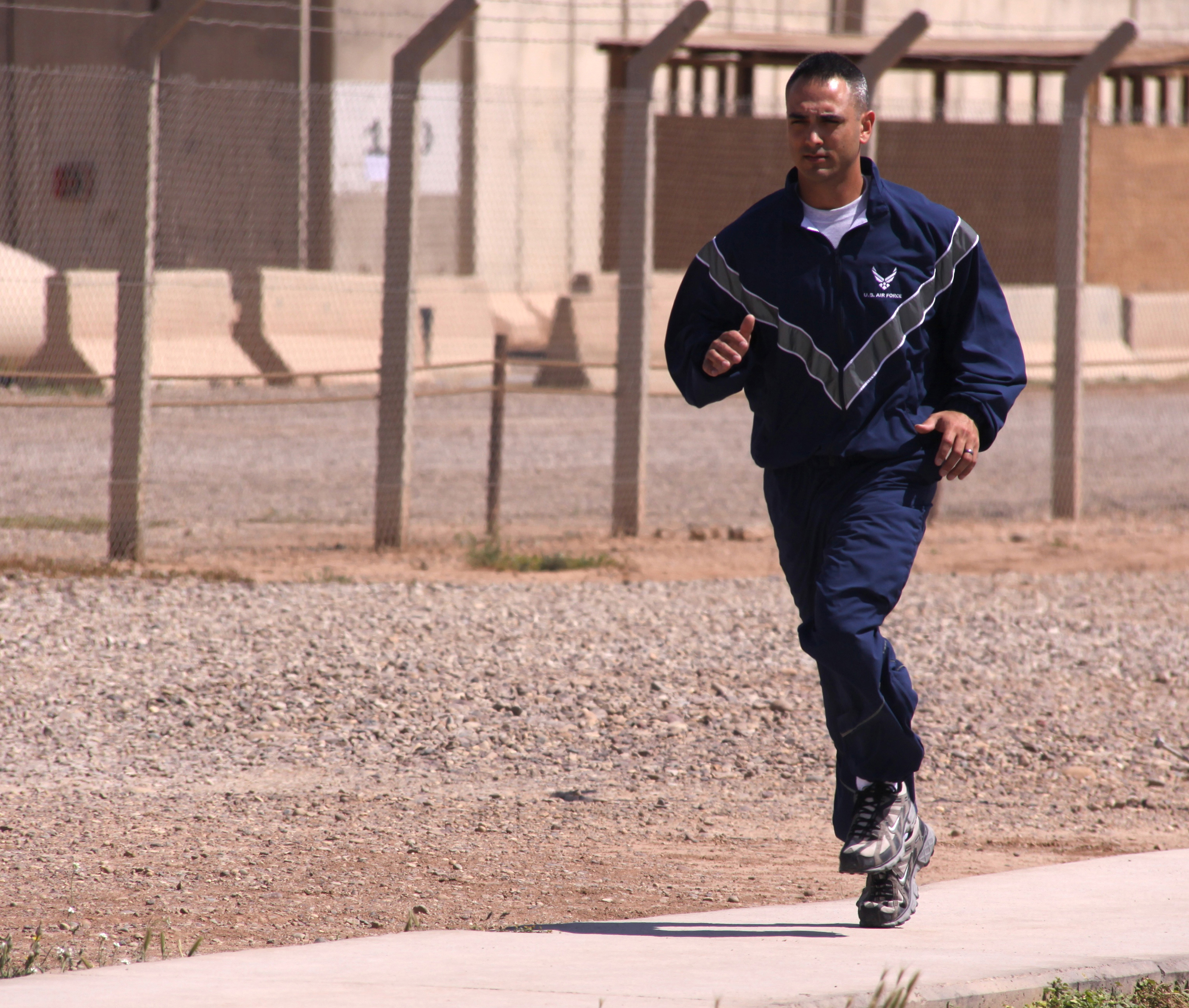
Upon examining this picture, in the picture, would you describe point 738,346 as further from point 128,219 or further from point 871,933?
point 128,219

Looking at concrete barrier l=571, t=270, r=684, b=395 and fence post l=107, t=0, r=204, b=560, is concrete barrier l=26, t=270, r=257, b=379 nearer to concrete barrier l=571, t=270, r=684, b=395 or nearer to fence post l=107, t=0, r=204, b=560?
concrete barrier l=571, t=270, r=684, b=395

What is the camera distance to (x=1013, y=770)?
6430 millimetres

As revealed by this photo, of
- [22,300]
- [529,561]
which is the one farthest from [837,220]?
[22,300]

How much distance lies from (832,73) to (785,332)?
2.00 feet

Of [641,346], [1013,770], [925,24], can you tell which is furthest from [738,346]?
[925,24]

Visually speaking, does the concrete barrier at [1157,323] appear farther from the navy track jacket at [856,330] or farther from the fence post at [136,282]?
the navy track jacket at [856,330]

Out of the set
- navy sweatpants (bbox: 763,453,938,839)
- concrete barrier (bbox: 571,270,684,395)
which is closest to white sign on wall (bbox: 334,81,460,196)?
→ concrete barrier (bbox: 571,270,684,395)

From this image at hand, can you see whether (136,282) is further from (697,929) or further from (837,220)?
(697,929)

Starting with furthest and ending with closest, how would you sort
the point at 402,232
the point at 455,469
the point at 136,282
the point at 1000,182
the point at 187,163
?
the point at 1000,182 < the point at 187,163 < the point at 455,469 < the point at 402,232 < the point at 136,282

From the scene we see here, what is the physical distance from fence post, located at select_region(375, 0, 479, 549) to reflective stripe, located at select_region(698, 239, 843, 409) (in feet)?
19.8

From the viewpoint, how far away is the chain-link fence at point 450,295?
12.2 metres

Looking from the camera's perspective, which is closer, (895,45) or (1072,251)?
(895,45)

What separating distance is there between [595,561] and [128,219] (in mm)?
3176

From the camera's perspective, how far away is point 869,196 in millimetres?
4328
